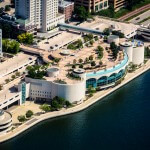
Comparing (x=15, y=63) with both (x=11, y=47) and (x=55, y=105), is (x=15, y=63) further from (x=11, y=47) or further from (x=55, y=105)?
(x=55, y=105)

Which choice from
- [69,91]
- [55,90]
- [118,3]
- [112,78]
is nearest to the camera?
[69,91]

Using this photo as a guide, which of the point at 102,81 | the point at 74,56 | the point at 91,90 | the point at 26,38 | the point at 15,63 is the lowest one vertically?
the point at 91,90

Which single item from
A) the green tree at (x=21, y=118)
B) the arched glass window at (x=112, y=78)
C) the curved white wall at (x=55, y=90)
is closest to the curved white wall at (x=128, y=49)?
the arched glass window at (x=112, y=78)

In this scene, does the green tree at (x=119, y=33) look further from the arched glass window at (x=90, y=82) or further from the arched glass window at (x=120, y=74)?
the arched glass window at (x=90, y=82)

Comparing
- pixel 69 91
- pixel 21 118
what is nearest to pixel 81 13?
pixel 69 91

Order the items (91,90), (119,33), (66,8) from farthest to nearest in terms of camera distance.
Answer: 1. (66,8)
2. (119,33)
3. (91,90)

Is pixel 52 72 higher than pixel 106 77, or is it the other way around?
pixel 52 72

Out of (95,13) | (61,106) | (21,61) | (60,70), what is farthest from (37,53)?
(95,13)
